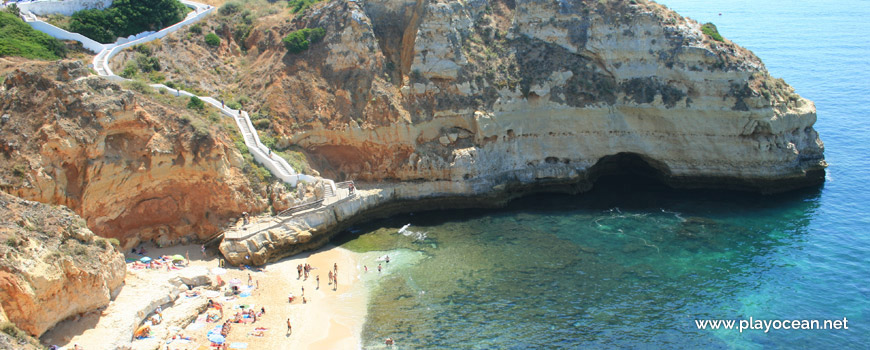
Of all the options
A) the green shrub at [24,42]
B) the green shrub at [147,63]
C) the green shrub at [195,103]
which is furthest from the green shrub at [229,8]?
the green shrub at [195,103]

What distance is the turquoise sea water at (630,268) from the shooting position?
1208 inches

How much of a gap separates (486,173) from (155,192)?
23460 mm

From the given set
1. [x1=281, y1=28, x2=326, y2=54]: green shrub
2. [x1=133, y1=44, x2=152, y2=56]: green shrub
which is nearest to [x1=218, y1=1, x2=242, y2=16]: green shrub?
[x1=133, y1=44, x2=152, y2=56]: green shrub

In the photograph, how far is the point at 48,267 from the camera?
2466 cm

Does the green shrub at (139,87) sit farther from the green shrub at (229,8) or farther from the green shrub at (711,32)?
the green shrub at (711,32)

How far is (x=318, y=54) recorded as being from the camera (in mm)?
48344

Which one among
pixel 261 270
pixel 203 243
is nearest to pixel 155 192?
pixel 203 243

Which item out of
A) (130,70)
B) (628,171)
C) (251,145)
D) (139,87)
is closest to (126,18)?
(130,70)

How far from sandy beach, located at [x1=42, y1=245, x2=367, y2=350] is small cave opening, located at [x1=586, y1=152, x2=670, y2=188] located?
74.2ft

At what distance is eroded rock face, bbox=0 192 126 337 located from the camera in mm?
23141

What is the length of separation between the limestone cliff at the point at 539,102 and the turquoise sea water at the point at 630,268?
311 cm

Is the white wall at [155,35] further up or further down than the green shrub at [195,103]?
further up

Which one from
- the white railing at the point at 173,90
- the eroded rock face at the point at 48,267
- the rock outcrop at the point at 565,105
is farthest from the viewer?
the rock outcrop at the point at 565,105

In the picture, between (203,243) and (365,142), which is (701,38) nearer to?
(365,142)
